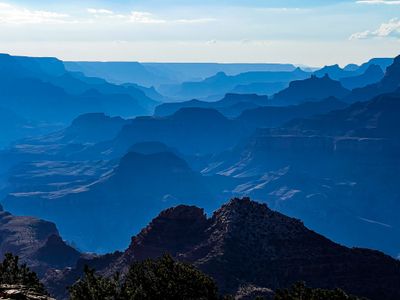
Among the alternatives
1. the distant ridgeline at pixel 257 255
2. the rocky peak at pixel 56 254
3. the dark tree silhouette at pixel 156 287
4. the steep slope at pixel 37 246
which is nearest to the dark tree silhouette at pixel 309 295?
the dark tree silhouette at pixel 156 287

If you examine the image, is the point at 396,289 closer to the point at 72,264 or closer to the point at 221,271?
the point at 221,271

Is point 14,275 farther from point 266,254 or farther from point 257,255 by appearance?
point 257,255

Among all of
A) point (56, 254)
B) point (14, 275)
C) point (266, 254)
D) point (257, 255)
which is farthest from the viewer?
point (56, 254)

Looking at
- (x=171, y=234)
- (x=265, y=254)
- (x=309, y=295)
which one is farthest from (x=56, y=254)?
(x=309, y=295)

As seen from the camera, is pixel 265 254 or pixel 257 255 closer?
pixel 265 254

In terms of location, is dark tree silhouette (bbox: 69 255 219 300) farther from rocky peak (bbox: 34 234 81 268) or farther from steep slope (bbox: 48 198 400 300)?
rocky peak (bbox: 34 234 81 268)

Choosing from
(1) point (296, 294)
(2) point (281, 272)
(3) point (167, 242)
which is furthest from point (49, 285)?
(1) point (296, 294)

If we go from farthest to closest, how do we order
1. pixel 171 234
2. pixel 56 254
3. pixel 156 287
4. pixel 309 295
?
1. pixel 56 254
2. pixel 171 234
3. pixel 156 287
4. pixel 309 295
